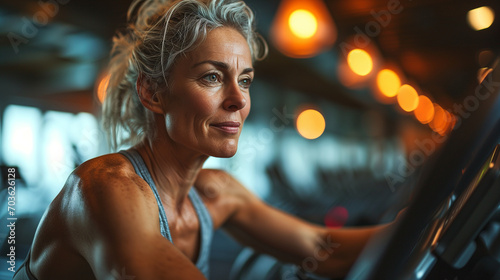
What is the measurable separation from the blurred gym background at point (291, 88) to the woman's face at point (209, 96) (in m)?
0.35

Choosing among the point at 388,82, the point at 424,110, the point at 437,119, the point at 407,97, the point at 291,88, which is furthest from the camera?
the point at 291,88

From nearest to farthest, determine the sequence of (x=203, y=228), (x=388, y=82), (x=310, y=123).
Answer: (x=203, y=228), (x=388, y=82), (x=310, y=123)

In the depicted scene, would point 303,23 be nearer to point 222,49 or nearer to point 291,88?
point 222,49

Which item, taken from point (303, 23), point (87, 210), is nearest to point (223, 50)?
point (87, 210)

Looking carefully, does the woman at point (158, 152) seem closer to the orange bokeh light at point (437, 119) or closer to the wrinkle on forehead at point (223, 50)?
the wrinkle on forehead at point (223, 50)

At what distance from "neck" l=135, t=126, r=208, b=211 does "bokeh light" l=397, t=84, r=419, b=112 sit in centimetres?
440

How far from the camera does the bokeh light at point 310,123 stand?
710 cm

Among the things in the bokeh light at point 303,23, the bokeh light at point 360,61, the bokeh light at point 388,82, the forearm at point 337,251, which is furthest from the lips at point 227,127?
the bokeh light at point 388,82

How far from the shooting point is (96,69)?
3.23 meters

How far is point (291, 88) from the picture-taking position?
21.4 ft

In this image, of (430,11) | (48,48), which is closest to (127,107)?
(430,11)

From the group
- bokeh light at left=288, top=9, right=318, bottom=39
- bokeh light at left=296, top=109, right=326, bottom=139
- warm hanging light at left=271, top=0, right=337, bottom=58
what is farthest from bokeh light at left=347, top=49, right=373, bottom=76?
bokeh light at left=296, top=109, right=326, bottom=139

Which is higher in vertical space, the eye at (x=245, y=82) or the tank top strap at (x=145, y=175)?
the eye at (x=245, y=82)

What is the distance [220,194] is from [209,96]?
427 millimetres
